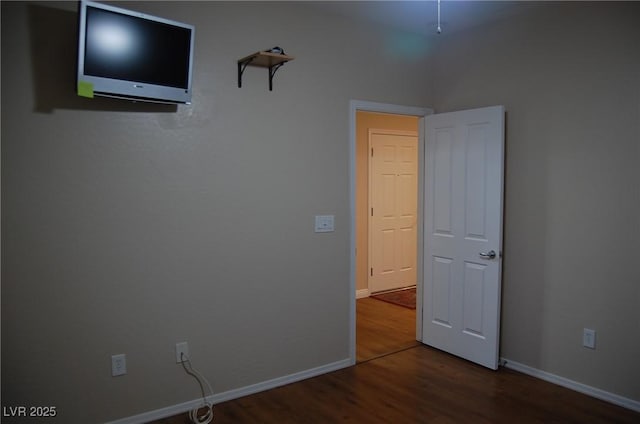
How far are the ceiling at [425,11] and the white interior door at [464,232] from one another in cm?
70

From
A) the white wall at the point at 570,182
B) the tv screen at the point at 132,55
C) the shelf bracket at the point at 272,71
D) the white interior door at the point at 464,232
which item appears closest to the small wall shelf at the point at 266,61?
the shelf bracket at the point at 272,71

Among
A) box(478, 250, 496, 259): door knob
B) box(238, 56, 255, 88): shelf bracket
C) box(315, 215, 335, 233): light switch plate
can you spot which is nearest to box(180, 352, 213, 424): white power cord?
box(315, 215, 335, 233): light switch plate

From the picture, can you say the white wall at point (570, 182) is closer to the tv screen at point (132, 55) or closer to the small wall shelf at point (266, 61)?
the small wall shelf at point (266, 61)

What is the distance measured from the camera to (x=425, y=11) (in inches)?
127

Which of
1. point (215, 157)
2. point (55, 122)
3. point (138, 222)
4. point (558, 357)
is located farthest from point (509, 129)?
point (55, 122)

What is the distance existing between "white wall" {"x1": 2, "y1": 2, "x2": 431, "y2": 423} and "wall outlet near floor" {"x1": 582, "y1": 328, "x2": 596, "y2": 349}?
165 centimetres

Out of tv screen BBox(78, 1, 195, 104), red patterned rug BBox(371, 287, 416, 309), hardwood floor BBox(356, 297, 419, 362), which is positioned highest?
tv screen BBox(78, 1, 195, 104)

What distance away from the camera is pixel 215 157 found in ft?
9.30

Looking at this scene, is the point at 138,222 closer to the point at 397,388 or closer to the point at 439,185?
the point at 397,388

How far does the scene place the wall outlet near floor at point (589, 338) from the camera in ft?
9.61

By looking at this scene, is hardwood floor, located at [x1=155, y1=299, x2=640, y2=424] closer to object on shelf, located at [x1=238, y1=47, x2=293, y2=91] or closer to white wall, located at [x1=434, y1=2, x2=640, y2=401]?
white wall, located at [x1=434, y1=2, x2=640, y2=401]

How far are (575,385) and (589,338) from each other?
35 centimetres

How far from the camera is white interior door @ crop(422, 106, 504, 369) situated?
3.29m

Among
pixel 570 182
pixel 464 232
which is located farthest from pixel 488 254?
pixel 570 182
